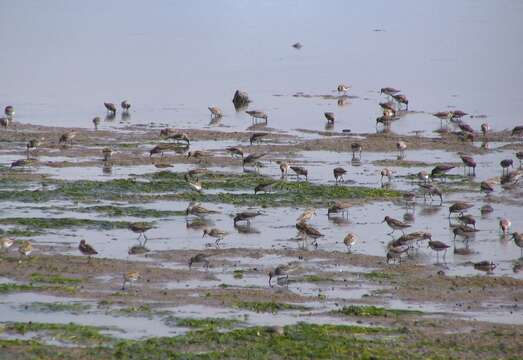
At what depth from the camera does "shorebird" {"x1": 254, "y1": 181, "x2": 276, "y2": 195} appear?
2705 centimetres

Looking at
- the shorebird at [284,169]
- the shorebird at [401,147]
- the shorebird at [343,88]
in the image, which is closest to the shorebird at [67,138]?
the shorebird at [284,169]

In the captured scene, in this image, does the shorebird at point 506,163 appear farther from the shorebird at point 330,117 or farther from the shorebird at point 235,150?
the shorebird at point 330,117

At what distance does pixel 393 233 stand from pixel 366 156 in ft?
30.1

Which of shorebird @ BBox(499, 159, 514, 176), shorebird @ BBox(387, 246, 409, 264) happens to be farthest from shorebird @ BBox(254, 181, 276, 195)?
shorebird @ BBox(499, 159, 514, 176)

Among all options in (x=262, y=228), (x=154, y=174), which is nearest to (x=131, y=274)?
(x=262, y=228)

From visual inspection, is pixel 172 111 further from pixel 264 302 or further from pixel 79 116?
pixel 264 302

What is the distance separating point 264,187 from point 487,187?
5.10 meters

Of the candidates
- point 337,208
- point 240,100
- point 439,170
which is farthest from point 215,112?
point 337,208

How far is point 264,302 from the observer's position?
59.3 feet

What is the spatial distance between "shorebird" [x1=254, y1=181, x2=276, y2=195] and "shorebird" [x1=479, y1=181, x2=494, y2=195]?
4782 mm

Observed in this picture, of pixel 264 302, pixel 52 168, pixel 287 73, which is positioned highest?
pixel 287 73

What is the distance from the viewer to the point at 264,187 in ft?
89.2

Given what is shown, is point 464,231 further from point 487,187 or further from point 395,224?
point 487,187

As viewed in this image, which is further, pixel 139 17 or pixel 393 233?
pixel 139 17
